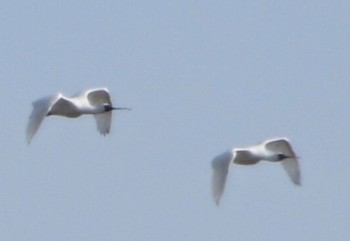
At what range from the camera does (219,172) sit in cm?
6019

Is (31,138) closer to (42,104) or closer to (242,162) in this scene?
(42,104)

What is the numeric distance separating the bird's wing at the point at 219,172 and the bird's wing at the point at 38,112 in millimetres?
3735

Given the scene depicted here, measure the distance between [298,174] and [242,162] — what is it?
267 centimetres

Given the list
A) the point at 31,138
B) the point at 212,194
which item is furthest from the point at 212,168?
the point at 31,138

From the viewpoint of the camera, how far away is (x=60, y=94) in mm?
59844

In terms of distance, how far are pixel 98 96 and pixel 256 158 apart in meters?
3.86

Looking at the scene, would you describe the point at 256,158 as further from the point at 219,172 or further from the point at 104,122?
the point at 104,122

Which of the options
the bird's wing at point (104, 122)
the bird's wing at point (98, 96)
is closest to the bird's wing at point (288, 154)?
the bird's wing at point (104, 122)

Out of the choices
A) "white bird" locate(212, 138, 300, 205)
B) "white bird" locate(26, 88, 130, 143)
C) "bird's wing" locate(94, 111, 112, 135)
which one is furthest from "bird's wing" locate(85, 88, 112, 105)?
"white bird" locate(212, 138, 300, 205)

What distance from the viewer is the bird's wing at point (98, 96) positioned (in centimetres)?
6328

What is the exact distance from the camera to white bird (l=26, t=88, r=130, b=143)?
5832 centimetres

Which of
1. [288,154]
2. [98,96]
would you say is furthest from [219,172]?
[98,96]

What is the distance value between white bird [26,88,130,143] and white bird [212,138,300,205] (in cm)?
322

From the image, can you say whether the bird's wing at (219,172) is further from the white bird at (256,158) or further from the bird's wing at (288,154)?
the bird's wing at (288,154)
